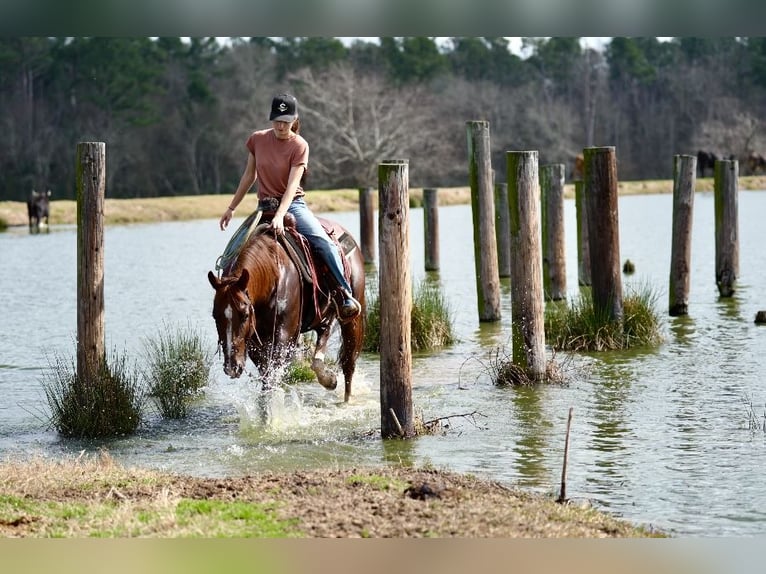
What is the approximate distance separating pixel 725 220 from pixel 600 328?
5.92m

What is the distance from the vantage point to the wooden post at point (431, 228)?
2509cm

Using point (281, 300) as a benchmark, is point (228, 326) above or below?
A: below

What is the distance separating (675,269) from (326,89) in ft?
178

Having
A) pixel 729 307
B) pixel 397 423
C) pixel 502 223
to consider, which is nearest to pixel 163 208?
pixel 502 223

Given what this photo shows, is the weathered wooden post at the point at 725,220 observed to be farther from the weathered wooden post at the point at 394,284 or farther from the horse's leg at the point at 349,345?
the weathered wooden post at the point at 394,284

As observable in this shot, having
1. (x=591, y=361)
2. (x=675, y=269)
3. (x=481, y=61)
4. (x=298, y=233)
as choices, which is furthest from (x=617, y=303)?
(x=481, y=61)

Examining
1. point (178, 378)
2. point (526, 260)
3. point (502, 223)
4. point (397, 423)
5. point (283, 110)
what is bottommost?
point (397, 423)

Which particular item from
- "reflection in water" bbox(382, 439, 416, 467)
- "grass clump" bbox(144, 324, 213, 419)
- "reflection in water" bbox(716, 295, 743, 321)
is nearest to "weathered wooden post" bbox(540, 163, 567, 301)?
"reflection in water" bbox(716, 295, 743, 321)

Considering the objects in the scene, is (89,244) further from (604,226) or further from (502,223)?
(502,223)

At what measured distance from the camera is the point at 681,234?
17812 millimetres

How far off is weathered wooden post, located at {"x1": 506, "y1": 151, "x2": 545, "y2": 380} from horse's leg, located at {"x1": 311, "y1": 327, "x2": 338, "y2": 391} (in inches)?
79.0

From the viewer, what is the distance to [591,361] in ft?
48.9

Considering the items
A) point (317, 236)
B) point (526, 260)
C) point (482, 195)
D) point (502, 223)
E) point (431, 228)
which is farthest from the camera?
point (431, 228)

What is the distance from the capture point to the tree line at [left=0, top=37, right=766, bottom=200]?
65.3 meters
